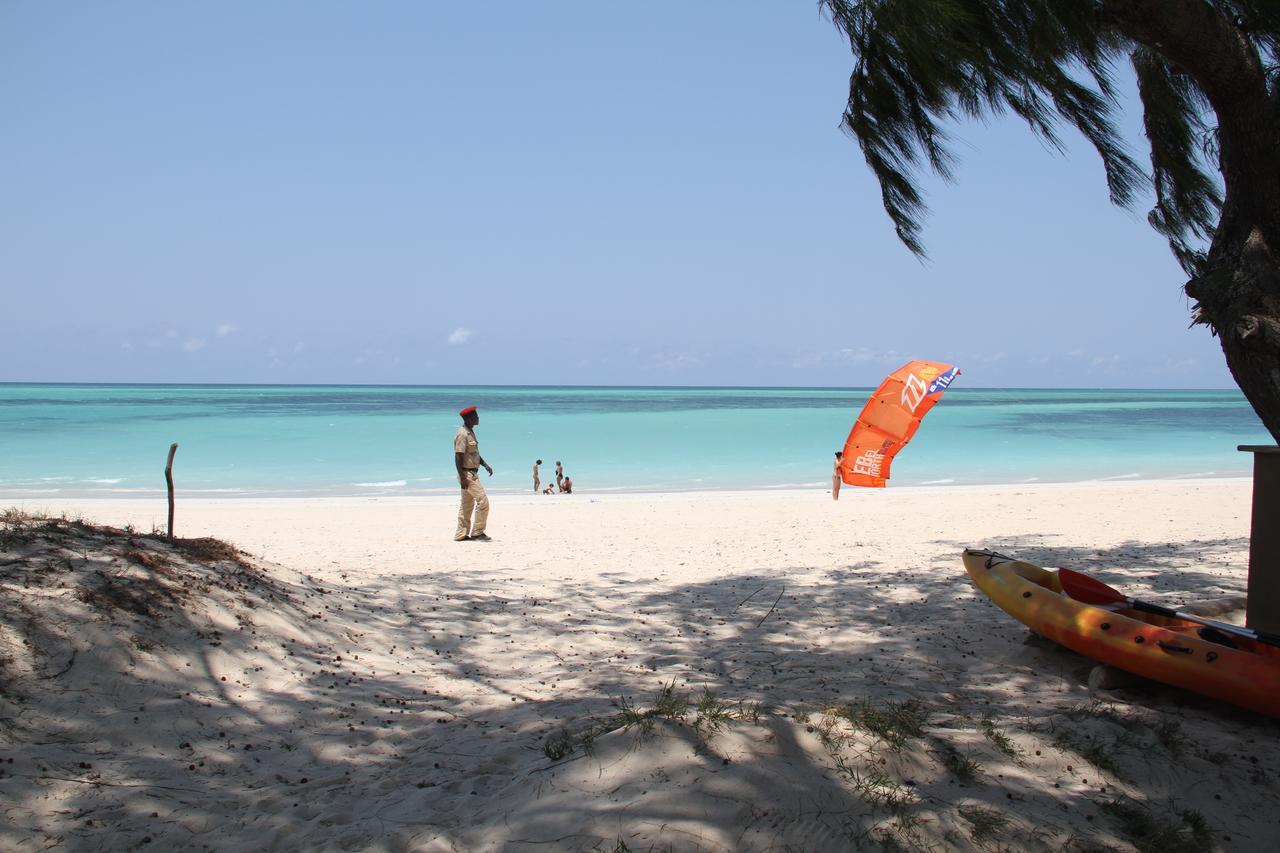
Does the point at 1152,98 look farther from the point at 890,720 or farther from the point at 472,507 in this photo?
the point at 472,507

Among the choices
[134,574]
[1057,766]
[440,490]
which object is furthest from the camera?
[440,490]

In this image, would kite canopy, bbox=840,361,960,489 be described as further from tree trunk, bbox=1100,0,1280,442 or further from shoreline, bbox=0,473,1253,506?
tree trunk, bbox=1100,0,1280,442

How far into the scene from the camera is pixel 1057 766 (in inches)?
141

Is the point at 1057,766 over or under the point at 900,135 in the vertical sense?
under

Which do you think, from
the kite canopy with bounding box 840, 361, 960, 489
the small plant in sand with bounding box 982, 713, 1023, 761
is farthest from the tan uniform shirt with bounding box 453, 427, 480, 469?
the small plant in sand with bounding box 982, 713, 1023, 761

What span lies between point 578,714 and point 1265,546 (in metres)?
4.09

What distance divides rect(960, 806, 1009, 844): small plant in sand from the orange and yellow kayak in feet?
6.26

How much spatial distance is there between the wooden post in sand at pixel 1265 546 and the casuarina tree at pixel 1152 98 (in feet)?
4.11

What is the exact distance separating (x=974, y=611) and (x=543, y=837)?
477 cm

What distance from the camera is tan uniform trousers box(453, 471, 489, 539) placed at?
1065 cm

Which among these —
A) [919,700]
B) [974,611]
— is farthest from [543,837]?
[974,611]

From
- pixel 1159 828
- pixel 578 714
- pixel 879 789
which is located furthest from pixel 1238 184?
pixel 578 714

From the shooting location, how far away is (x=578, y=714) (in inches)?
171

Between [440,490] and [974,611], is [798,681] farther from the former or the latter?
[440,490]
